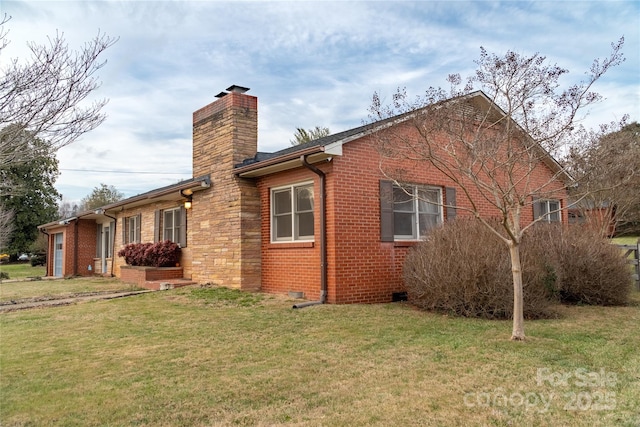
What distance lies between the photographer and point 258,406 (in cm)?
363

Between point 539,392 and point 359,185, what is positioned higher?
point 359,185

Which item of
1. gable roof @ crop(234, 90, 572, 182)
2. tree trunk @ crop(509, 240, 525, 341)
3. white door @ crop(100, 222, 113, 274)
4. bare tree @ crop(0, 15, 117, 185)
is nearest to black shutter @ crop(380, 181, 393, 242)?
gable roof @ crop(234, 90, 572, 182)

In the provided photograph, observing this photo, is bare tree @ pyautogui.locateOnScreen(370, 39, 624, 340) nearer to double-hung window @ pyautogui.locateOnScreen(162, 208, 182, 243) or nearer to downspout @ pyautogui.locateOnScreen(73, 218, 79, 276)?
double-hung window @ pyautogui.locateOnScreen(162, 208, 182, 243)

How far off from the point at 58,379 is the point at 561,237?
923 cm

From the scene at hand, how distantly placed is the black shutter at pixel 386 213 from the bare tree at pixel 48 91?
5873 millimetres

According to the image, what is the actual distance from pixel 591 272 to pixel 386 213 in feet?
13.8

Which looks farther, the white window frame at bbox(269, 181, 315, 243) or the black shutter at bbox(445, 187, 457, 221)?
the black shutter at bbox(445, 187, 457, 221)

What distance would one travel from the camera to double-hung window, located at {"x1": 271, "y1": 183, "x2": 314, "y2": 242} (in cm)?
963

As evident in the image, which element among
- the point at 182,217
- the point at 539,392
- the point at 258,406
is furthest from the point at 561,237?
the point at 182,217

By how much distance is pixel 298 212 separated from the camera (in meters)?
9.84

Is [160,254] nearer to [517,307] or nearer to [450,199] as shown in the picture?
[450,199]

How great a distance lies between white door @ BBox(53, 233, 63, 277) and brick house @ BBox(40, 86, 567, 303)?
466 inches

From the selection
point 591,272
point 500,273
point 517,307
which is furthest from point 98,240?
point 517,307

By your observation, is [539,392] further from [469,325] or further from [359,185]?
[359,185]
